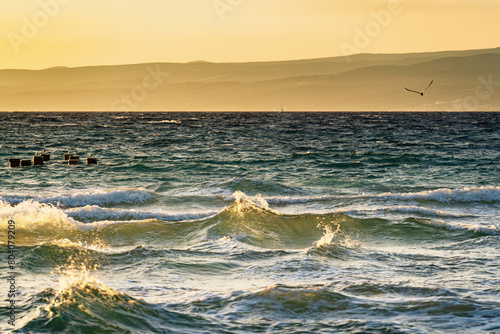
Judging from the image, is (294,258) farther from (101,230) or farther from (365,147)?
(365,147)

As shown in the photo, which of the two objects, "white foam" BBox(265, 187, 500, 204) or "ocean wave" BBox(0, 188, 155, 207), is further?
"white foam" BBox(265, 187, 500, 204)

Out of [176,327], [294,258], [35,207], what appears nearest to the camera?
[176,327]

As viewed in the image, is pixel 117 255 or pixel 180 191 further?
pixel 180 191

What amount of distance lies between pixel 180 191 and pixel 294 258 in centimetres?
1337

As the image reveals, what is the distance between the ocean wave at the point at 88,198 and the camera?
21.8 metres

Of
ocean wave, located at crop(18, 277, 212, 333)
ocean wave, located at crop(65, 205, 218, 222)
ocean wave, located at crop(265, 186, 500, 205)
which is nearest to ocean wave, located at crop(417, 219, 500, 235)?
ocean wave, located at crop(265, 186, 500, 205)

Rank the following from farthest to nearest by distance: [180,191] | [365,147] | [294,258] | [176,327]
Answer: [365,147] → [180,191] → [294,258] → [176,327]

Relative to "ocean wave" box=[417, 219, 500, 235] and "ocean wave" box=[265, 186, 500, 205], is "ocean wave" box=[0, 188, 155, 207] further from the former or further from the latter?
"ocean wave" box=[417, 219, 500, 235]

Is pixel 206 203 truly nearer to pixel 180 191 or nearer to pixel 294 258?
pixel 180 191

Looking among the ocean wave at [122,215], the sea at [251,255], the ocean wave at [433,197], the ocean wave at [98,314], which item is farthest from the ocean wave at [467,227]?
the ocean wave at [98,314]

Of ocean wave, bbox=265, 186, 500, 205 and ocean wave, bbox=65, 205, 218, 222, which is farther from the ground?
ocean wave, bbox=265, 186, 500, 205

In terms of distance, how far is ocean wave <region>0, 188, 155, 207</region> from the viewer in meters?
21.8

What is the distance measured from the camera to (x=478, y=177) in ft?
101

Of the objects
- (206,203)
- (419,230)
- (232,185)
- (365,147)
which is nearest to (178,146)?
(365,147)
